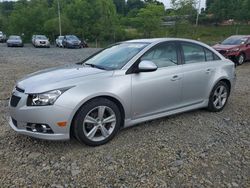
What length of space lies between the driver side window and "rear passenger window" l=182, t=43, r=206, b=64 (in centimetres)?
23

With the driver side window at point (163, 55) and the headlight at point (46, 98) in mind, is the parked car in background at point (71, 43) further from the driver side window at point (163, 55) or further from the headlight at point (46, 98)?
the headlight at point (46, 98)

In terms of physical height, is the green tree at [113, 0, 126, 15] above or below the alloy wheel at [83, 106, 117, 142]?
above

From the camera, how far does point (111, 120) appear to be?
12.4 ft

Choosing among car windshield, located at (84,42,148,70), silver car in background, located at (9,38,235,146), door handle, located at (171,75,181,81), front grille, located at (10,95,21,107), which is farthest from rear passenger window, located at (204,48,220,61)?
front grille, located at (10,95,21,107)

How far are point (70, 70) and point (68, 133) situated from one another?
41.9 inches

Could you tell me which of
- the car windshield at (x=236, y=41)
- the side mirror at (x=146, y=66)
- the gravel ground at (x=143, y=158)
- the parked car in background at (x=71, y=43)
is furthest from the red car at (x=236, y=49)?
the parked car in background at (x=71, y=43)

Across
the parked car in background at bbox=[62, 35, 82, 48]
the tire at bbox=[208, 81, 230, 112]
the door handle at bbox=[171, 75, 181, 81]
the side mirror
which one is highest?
the side mirror

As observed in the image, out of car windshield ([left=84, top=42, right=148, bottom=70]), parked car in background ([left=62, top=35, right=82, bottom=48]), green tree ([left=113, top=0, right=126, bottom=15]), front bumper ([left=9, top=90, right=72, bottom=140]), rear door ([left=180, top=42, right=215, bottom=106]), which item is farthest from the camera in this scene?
green tree ([left=113, top=0, right=126, bottom=15])

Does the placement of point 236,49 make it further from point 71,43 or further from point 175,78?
point 71,43

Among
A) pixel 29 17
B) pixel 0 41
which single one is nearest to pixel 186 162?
pixel 0 41

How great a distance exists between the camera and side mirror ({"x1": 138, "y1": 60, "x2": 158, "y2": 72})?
12.8 ft

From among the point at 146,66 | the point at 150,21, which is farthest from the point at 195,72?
the point at 150,21

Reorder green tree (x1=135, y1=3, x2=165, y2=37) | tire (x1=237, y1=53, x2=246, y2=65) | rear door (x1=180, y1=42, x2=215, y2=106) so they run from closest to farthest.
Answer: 1. rear door (x1=180, y1=42, x2=215, y2=106)
2. tire (x1=237, y1=53, x2=246, y2=65)
3. green tree (x1=135, y1=3, x2=165, y2=37)

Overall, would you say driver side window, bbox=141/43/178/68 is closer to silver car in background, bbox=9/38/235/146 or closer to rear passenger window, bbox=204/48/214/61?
silver car in background, bbox=9/38/235/146
